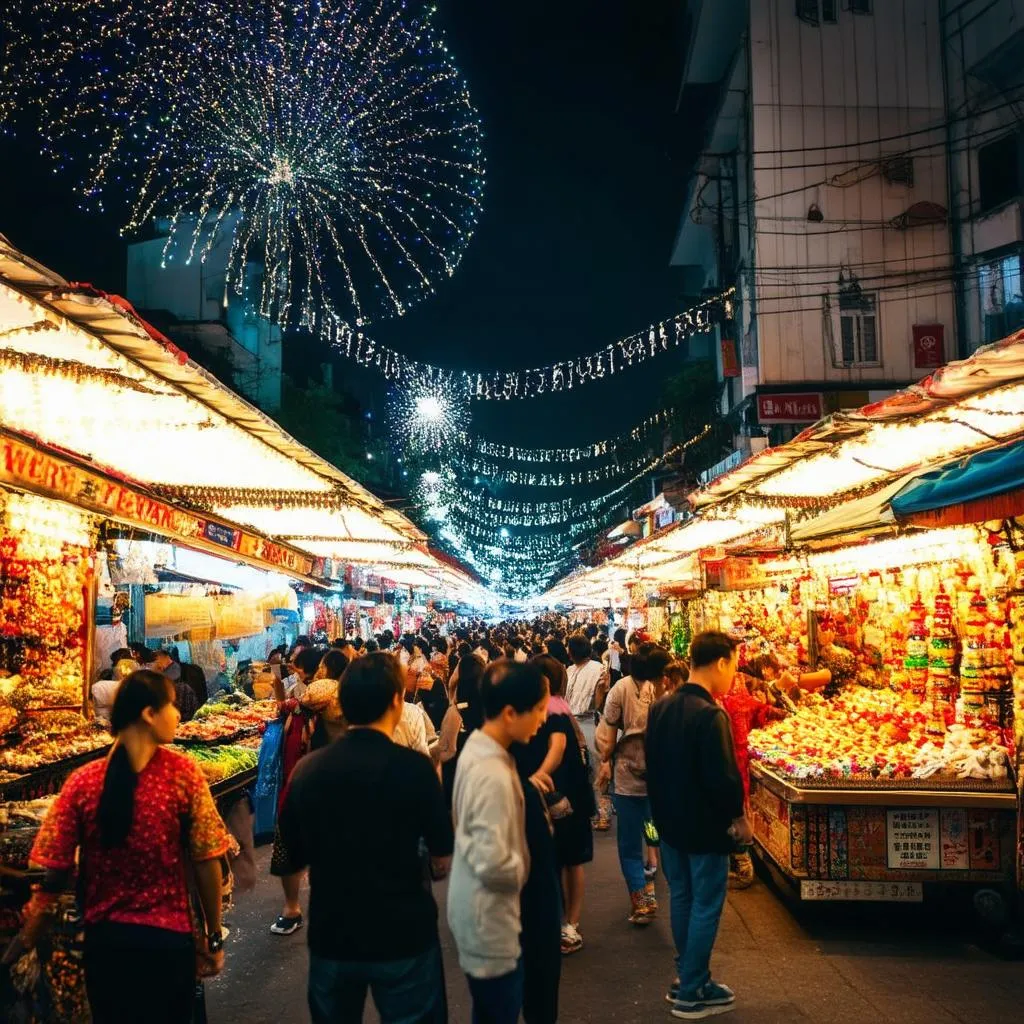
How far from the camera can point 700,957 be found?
5.03m

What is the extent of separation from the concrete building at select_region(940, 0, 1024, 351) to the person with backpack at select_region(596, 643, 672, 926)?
1749 centimetres

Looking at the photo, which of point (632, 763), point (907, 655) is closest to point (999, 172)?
point (907, 655)

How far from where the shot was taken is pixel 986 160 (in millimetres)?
23062

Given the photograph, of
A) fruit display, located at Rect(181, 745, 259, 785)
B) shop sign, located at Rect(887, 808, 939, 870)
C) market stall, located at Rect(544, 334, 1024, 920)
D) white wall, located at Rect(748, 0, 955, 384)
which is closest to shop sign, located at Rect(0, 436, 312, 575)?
fruit display, located at Rect(181, 745, 259, 785)

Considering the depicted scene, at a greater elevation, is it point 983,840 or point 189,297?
point 189,297

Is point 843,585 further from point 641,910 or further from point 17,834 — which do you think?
point 17,834

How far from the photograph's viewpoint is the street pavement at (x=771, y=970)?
5043 millimetres

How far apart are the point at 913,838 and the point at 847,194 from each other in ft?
70.6

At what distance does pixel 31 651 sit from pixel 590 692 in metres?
6.17

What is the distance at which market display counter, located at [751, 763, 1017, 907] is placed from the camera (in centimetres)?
620

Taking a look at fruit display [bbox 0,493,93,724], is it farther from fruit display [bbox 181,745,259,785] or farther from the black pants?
the black pants

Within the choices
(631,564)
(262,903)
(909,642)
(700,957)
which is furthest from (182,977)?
(631,564)

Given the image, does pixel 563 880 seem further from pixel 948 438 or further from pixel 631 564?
pixel 631 564

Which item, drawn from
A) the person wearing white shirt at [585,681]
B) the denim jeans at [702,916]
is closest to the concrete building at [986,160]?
the person wearing white shirt at [585,681]
